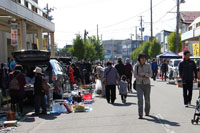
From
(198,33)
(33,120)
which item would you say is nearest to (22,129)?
(33,120)

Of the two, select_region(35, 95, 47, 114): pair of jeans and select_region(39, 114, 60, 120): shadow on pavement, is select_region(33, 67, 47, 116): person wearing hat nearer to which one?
select_region(35, 95, 47, 114): pair of jeans

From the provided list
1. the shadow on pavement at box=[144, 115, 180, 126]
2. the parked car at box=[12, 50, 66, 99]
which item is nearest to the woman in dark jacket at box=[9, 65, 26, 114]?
the parked car at box=[12, 50, 66, 99]

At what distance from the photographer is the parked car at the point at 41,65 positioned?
13.3 m

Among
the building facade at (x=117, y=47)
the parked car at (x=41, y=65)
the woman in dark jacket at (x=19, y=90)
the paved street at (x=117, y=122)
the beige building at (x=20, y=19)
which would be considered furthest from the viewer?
the building facade at (x=117, y=47)

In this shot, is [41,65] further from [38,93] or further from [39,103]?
[39,103]

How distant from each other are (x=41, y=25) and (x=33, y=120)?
18.7m

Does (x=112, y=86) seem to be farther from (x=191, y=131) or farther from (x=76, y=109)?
(x=191, y=131)

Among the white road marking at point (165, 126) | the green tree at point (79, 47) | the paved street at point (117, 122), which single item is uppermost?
the green tree at point (79, 47)

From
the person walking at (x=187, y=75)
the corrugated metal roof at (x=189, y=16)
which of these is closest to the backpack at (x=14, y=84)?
the person walking at (x=187, y=75)

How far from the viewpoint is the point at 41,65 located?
1387cm

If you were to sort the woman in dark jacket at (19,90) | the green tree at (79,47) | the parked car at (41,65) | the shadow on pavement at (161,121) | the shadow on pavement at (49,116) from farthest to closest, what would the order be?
the green tree at (79,47)
the parked car at (41,65)
the woman in dark jacket at (19,90)
the shadow on pavement at (49,116)
the shadow on pavement at (161,121)

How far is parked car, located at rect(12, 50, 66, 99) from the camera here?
13273 millimetres

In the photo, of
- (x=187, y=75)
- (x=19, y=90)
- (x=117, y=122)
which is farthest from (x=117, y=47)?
(x=117, y=122)

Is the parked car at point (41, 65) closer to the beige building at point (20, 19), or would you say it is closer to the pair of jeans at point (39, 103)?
the pair of jeans at point (39, 103)
